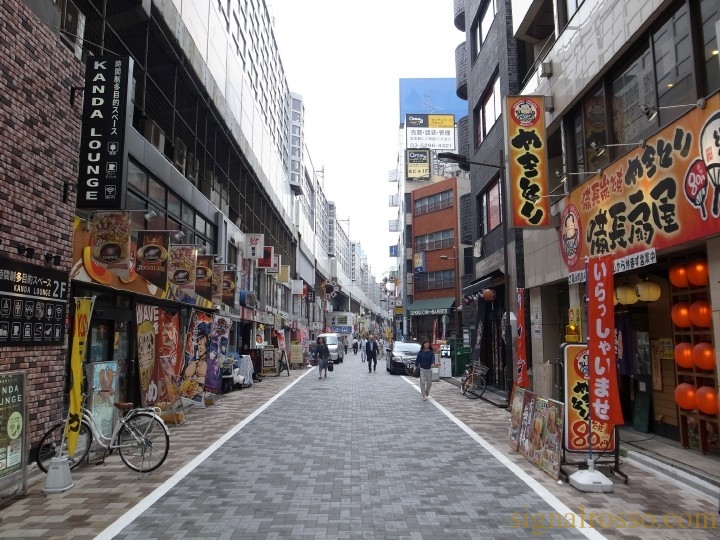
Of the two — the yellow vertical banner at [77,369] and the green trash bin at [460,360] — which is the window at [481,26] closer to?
the green trash bin at [460,360]

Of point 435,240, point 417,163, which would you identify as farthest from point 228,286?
point 417,163

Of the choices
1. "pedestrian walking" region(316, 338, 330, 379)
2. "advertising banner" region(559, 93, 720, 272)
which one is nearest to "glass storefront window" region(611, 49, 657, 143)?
"advertising banner" region(559, 93, 720, 272)

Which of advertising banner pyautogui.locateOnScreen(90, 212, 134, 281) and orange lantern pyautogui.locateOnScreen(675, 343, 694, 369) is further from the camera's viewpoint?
advertising banner pyautogui.locateOnScreen(90, 212, 134, 281)

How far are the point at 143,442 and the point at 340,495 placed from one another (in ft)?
9.95

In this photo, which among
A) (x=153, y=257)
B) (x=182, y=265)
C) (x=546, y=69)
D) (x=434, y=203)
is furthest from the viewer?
(x=434, y=203)

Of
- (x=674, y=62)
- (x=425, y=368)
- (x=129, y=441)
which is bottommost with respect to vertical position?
(x=129, y=441)

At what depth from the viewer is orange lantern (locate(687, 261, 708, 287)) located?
8523 millimetres

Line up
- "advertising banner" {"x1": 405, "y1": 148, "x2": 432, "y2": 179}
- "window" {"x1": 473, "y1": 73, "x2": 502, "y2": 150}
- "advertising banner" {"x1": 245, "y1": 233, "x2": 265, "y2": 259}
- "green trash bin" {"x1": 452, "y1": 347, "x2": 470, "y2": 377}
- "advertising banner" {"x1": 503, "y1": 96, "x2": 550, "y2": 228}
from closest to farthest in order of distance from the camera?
"advertising banner" {"x1": 503, "y1": 96, "x2": 550, "y2": 228}
"window" {"x1": 473, "y1": 73, "x2": 502, "y2": 150}
"green trash bin" {"x1": 452, "y1": 347, "x2": 470, "y2": 377}
"advertising banner" {"x1": 245, "y1": 233, "x2": 265, "y2": 259}
"advertising banner" {"x1": 405, "y1": 148, "x2": 432, "y2": 179}

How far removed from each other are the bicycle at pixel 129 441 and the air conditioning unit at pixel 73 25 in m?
6.31

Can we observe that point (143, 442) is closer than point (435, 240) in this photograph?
Yes

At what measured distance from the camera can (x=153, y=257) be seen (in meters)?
12.5

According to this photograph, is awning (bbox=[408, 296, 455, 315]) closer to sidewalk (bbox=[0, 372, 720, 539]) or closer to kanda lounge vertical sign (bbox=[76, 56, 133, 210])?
sidewalk (bbox=[0, 372, 720, 539])

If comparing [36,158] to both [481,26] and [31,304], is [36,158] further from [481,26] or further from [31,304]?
[481,26]

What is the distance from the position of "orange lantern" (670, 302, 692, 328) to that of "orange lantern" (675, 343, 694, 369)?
341 millimetres
